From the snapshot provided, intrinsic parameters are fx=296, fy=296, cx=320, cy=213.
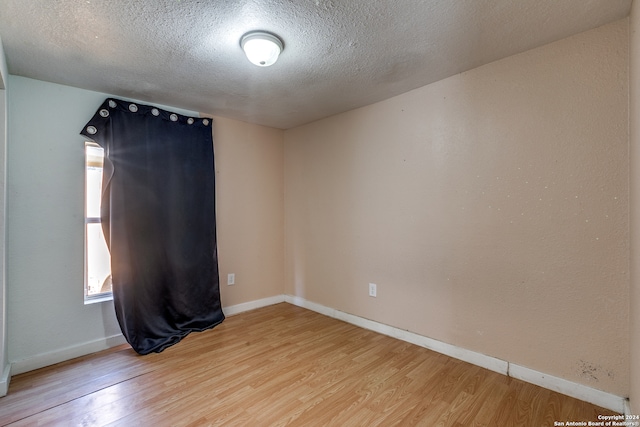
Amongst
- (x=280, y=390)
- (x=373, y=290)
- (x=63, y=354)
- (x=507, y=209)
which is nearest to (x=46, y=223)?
(x=63, y=354)

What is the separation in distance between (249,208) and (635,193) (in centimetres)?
324

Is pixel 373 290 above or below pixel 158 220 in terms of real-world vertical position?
below

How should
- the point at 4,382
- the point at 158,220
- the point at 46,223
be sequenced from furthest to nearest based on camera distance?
the point at 158,220 → the point at 46,223 → the point at 4,382

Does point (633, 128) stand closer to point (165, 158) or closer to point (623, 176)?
point (623, 176)

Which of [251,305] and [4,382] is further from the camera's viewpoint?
[251,305]

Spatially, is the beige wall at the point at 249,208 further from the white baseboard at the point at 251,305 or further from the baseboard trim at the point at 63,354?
the baseboard trim at the point at 63,354

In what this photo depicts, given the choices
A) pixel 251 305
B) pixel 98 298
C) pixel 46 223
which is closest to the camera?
pixel 46 223

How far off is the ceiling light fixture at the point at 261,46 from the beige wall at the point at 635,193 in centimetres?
180

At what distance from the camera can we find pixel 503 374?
2.10m

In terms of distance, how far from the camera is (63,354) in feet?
7.86

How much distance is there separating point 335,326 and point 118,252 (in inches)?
84.4

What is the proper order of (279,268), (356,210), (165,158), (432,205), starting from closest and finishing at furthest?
(432,205)
(165,158)
(356,210)
(279,268)

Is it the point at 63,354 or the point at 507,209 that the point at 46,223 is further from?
the point at 507,209

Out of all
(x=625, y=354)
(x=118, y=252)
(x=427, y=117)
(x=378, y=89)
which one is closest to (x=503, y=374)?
(x=625, y=354)
